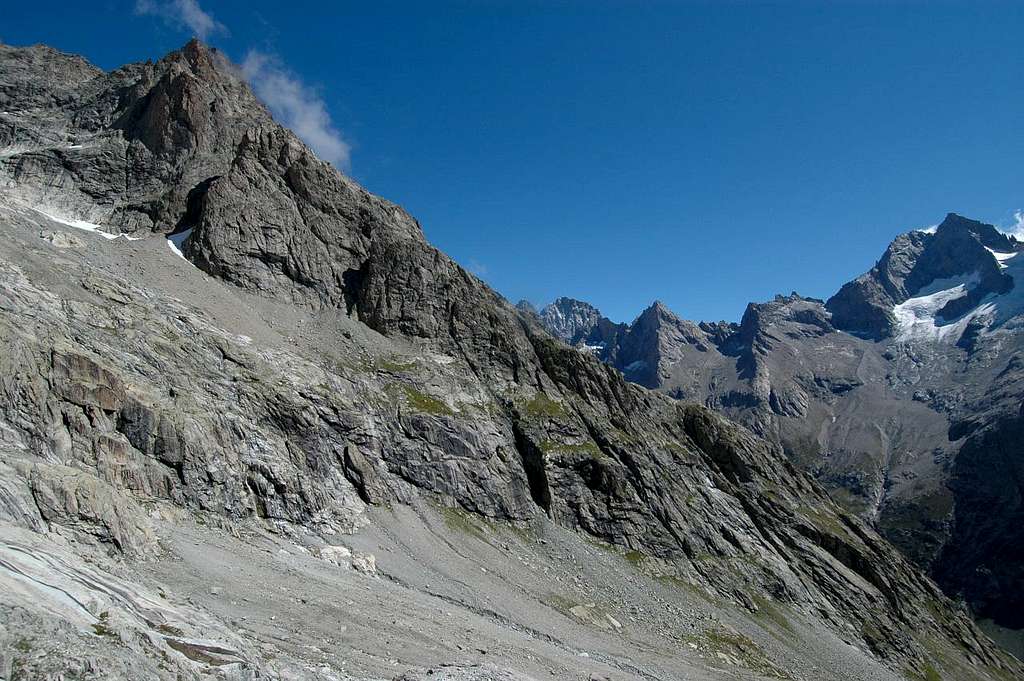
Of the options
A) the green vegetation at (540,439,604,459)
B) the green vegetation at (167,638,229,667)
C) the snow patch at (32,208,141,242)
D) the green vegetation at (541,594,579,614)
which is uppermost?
the snow patch at (32,208,141,242)

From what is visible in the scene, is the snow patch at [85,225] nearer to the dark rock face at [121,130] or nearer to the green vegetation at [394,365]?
the dark rock face at [121,130]

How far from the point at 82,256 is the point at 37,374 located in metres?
27.6

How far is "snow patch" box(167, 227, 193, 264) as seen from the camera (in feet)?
260

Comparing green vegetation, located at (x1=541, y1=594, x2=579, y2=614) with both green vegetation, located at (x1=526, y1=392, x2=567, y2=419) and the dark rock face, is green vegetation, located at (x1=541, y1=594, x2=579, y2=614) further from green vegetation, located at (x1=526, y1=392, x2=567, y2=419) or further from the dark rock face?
the dark rock face

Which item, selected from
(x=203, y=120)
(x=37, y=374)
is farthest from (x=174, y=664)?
(x=203, y=120)

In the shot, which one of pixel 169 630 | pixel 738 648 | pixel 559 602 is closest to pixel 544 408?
pixel 559 602

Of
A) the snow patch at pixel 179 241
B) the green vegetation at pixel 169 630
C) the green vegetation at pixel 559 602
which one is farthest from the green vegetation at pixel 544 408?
the green vegetation at pixel 169 630

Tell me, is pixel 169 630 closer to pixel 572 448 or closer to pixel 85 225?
pixel 572 448

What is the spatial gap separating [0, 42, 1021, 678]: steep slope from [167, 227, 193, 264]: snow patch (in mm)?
1159

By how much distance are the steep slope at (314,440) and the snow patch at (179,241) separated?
116cm

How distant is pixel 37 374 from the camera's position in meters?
39.8

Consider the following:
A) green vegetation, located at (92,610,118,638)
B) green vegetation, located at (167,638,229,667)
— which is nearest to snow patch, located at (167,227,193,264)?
green vegetation, located at (167,638,229,667)

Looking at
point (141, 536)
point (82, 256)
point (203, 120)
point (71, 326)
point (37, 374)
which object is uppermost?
point (203, 120)

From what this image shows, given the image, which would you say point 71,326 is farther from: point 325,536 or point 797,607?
point 797,607
